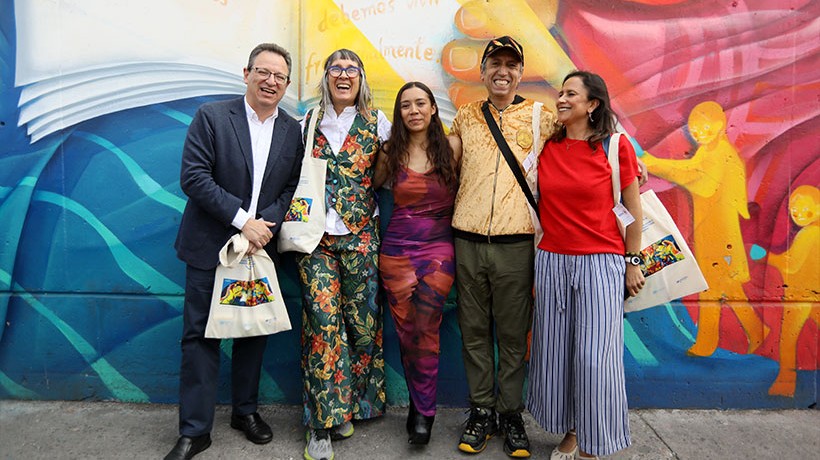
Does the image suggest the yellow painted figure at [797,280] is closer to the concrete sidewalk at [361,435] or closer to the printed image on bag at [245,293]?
the concrete sidewalk at [361,435]

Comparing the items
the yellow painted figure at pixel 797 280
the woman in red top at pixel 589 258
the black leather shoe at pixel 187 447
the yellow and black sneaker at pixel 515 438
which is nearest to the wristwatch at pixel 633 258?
the woman in red top at pixel 589 258

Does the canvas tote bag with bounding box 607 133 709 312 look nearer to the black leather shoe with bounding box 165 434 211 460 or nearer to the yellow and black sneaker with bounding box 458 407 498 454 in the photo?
the yellow and black sneaker with bounding box 458 407 498 454

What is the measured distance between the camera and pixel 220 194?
2775mm

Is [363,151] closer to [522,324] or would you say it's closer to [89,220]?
[522,324]

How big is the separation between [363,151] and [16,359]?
2660 mm

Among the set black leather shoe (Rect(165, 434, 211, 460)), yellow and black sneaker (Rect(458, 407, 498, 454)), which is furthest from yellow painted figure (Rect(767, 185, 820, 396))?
black leather shoe (Rect(165, 434, 211, 460))

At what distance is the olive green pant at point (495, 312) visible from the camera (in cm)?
289

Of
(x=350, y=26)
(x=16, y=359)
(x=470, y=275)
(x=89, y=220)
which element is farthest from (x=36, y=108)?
(x=470, y=275)

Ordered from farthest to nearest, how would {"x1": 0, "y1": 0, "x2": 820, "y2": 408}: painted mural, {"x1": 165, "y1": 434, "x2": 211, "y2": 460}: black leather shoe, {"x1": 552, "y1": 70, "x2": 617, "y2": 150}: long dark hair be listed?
{"x1": 0, "y1": 0, "x2": 820, "y2": 408}: painted mural, {"x1": 165, "y1": 434, "x2": 211, "y2": 460}: black leather shoe, {"x1": 552, "y1": 70, "x2": 617, "y2": 150}: long dark hair

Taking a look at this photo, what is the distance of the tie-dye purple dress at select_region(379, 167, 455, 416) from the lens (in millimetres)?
2963

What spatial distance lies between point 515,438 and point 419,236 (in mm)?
1208

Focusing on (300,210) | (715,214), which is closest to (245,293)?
(300,210)

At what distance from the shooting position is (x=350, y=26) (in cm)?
345

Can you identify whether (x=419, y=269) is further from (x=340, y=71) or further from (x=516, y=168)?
(x=340, y=71)
